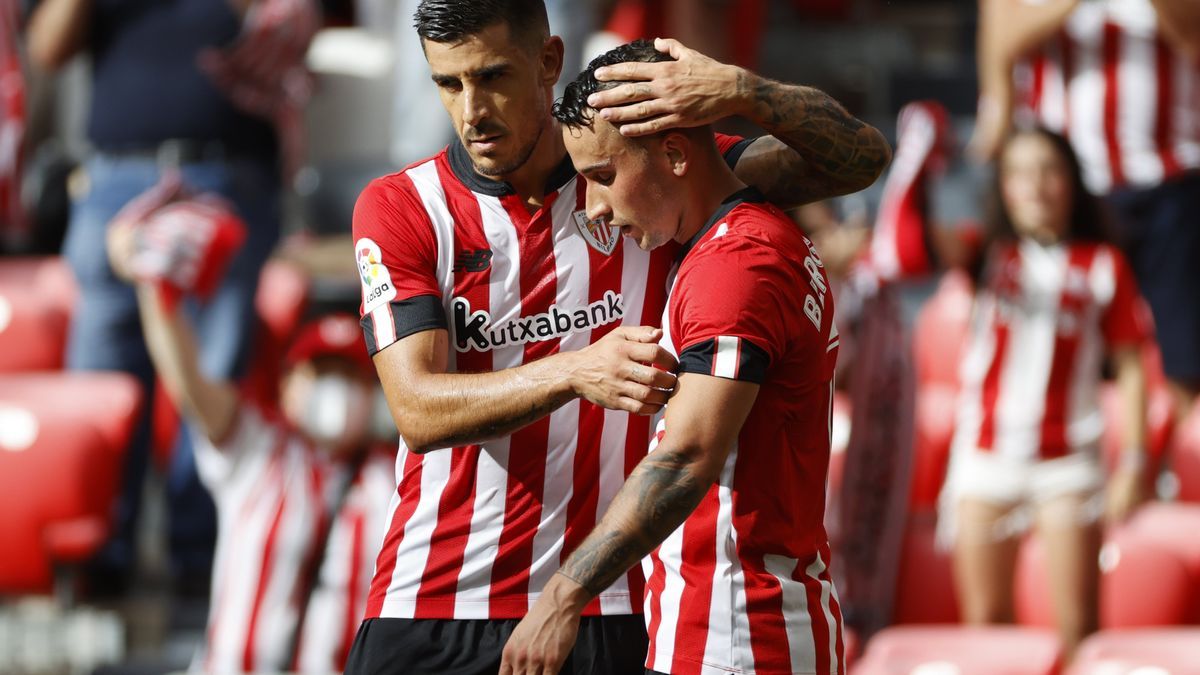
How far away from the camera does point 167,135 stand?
5617 mm

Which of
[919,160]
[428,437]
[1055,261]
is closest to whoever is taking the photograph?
[428,437]

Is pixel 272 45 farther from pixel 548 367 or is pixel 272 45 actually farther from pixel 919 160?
pixel 548 367

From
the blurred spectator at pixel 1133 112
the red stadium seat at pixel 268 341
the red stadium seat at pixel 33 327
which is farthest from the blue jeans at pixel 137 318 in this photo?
the blurred spectator at pixel 1133 112

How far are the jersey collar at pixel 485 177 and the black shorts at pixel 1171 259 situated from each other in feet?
9.56

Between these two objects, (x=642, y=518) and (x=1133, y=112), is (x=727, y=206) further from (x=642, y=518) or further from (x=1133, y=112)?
(x=1133, y=112)

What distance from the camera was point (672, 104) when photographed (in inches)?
108

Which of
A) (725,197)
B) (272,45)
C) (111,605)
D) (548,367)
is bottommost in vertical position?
(111,605)

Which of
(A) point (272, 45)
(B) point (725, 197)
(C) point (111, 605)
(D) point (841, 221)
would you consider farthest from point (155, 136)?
(B) point (725, 197)

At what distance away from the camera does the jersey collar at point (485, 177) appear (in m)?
3.09

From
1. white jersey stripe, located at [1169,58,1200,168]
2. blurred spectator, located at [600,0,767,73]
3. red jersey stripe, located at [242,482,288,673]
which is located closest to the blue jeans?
red jersey stripe, located at [242,482,288,673]

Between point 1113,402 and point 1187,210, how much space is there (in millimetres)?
874

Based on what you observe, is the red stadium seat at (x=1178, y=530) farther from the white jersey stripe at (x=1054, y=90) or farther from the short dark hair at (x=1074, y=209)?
the white jersey stripe at (x=1054, y=90)

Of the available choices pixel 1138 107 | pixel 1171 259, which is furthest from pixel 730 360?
pixel 1138 107

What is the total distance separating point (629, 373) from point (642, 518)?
0.72 ft
